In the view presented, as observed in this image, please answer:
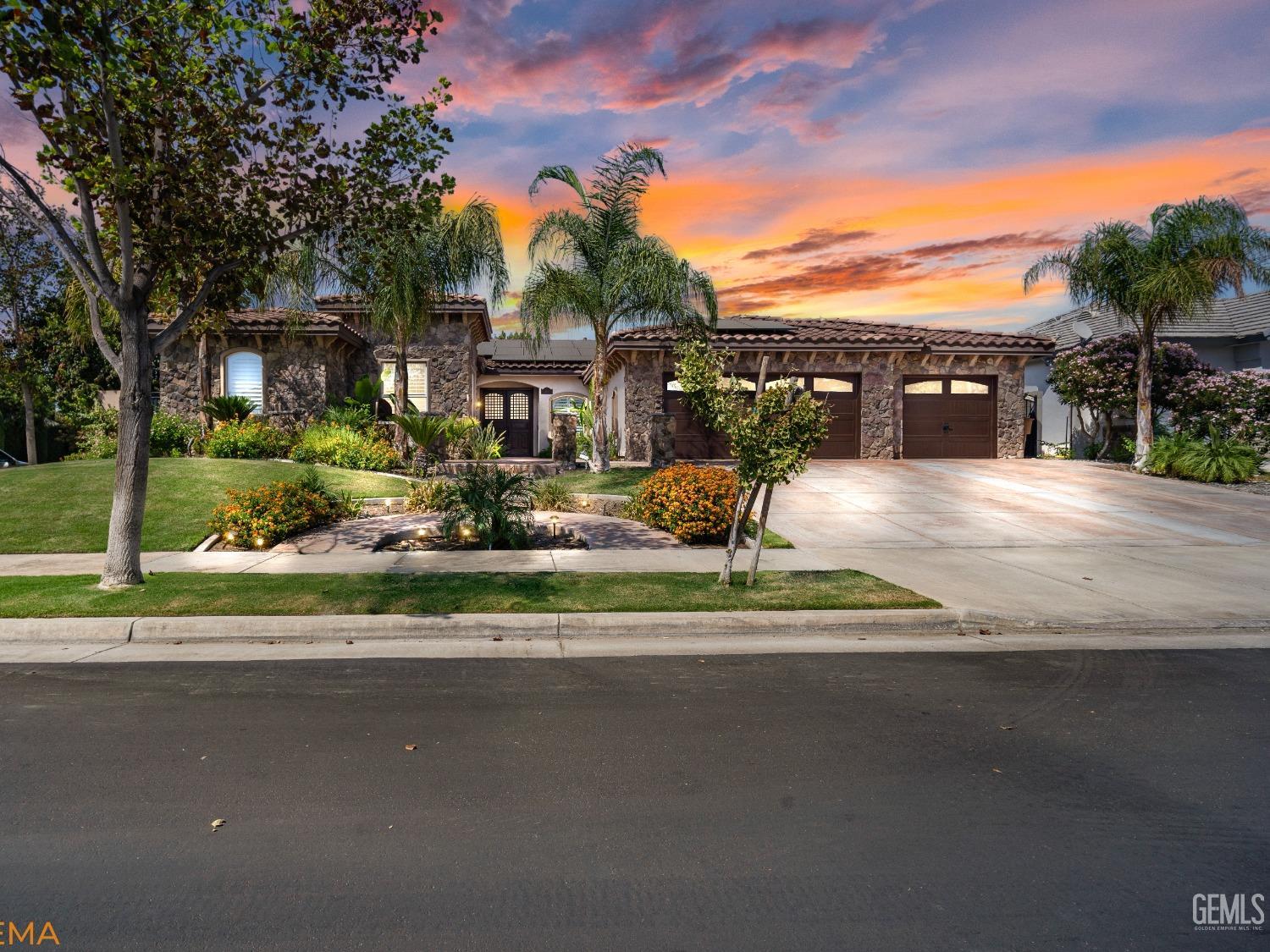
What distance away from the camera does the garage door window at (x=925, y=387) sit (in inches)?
973

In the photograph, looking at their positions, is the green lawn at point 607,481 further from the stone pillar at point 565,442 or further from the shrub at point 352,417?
the shrub at point 352,417

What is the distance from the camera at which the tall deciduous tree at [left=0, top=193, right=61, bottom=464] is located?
73.0 ft

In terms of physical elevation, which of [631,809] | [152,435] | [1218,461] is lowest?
[631,809]

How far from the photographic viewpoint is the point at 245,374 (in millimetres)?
22391

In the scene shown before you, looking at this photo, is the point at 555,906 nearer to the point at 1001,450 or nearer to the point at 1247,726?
the point at 1247,726

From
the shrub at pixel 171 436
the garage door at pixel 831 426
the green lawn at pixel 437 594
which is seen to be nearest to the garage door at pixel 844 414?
the garage door at pixel 831 426

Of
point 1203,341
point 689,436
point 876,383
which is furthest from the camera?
point 1203,341

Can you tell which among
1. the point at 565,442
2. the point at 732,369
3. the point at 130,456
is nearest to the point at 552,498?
the point at 565,442

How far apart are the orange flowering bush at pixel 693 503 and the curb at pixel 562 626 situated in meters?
4.39

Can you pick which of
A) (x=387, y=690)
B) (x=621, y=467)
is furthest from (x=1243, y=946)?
(x=621, y=467)

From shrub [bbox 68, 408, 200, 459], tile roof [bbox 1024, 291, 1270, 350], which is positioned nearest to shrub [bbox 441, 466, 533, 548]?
shrub [bbox 68, 408, 200, 459]

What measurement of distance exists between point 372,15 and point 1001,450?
23.0 m

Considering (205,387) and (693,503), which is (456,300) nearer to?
(205,387)

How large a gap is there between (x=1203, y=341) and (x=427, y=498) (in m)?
28.9
